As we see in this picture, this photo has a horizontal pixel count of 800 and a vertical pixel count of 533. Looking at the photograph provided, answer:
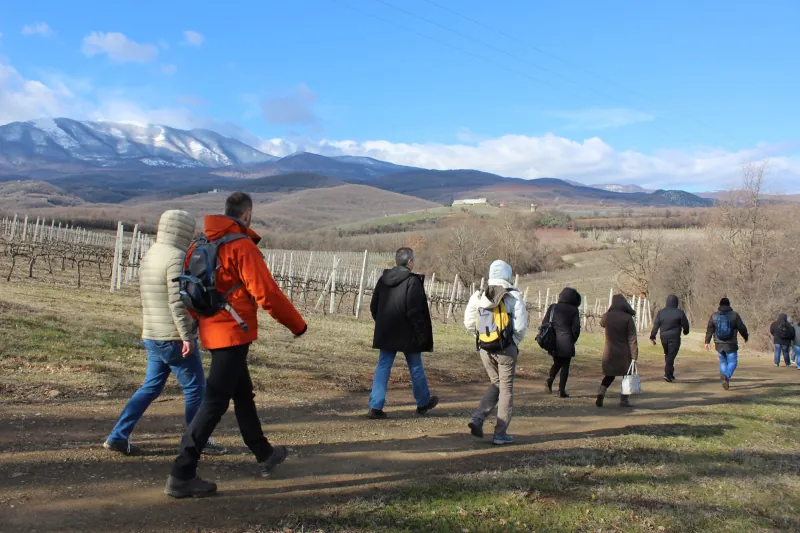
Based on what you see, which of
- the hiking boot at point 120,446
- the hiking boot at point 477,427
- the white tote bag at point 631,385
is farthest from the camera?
the white tote bag at point 631,385

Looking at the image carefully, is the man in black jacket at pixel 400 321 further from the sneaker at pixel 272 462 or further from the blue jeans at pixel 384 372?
the sneaker at pixel 272 462

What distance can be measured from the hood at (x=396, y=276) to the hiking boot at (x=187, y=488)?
10.8ft

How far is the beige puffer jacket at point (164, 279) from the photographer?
15.3ft

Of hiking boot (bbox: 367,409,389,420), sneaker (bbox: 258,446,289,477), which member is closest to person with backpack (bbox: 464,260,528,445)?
hiking boot (bbox: 367,409,389,420)

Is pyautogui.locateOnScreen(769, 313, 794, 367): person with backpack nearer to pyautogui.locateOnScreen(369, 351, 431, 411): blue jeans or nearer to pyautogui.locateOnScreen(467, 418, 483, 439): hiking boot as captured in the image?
pyautogui.locateOnScreen(369, 351, 431, 411): blue jeans

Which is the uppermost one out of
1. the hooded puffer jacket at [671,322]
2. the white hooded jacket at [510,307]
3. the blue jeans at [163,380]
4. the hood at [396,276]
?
the hood at [396,276]

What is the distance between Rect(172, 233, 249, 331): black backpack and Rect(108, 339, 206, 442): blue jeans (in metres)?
0.75

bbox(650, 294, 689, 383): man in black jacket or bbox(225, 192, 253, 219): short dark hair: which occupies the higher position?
bbox(225, 192, 253, 219): short dark hair

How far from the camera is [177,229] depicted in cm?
477

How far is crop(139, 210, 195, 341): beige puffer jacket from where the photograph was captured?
15.3 ft

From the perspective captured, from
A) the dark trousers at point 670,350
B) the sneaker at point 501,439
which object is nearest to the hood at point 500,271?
the sneaker at point 501,439

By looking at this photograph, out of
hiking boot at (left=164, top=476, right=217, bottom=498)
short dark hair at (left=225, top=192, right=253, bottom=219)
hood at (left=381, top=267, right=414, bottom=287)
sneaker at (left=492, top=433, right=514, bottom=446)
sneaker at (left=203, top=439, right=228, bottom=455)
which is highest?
short dark hair at (left=225, top=192, right=253, bottom=219)

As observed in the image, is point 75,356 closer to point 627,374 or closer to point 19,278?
point 627,374

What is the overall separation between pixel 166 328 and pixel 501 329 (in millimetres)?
3030
